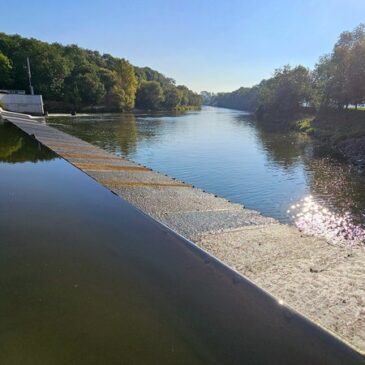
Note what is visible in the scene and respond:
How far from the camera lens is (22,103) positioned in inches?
2258

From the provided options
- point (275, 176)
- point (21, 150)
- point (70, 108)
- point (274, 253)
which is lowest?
point (275, 176)

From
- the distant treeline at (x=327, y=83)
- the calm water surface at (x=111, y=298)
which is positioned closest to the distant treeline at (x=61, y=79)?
the distant treeline at (x=327, y=83)

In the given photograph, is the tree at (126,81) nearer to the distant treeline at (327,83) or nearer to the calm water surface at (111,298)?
the distant treeline at (327,83)

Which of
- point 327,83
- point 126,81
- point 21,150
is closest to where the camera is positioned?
point 21,150

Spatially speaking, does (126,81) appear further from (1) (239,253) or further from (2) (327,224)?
(1) (239,253)

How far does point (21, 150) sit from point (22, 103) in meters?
42.5

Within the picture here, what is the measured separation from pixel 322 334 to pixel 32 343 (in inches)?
172

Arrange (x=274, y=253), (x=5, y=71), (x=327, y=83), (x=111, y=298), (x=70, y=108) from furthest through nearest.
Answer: (x=70, y=108) < (x=5, y=71) < (x=327, y=83) < (x=274, y=253) < (x=111, y=298)

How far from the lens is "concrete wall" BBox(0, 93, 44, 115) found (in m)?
55.2

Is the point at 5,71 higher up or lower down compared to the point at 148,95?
higher up

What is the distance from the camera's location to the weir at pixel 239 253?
15.7ft

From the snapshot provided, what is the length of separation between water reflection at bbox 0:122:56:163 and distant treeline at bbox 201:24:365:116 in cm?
3758

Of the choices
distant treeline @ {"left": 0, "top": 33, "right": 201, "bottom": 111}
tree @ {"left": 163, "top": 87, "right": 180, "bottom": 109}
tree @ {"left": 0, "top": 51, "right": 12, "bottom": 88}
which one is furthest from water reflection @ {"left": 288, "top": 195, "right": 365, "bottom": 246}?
tree @ {"left": 163, "top": 87, "right": 180, "bottom": 109}

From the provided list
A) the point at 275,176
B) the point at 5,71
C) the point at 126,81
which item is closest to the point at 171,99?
the point at 126,81
